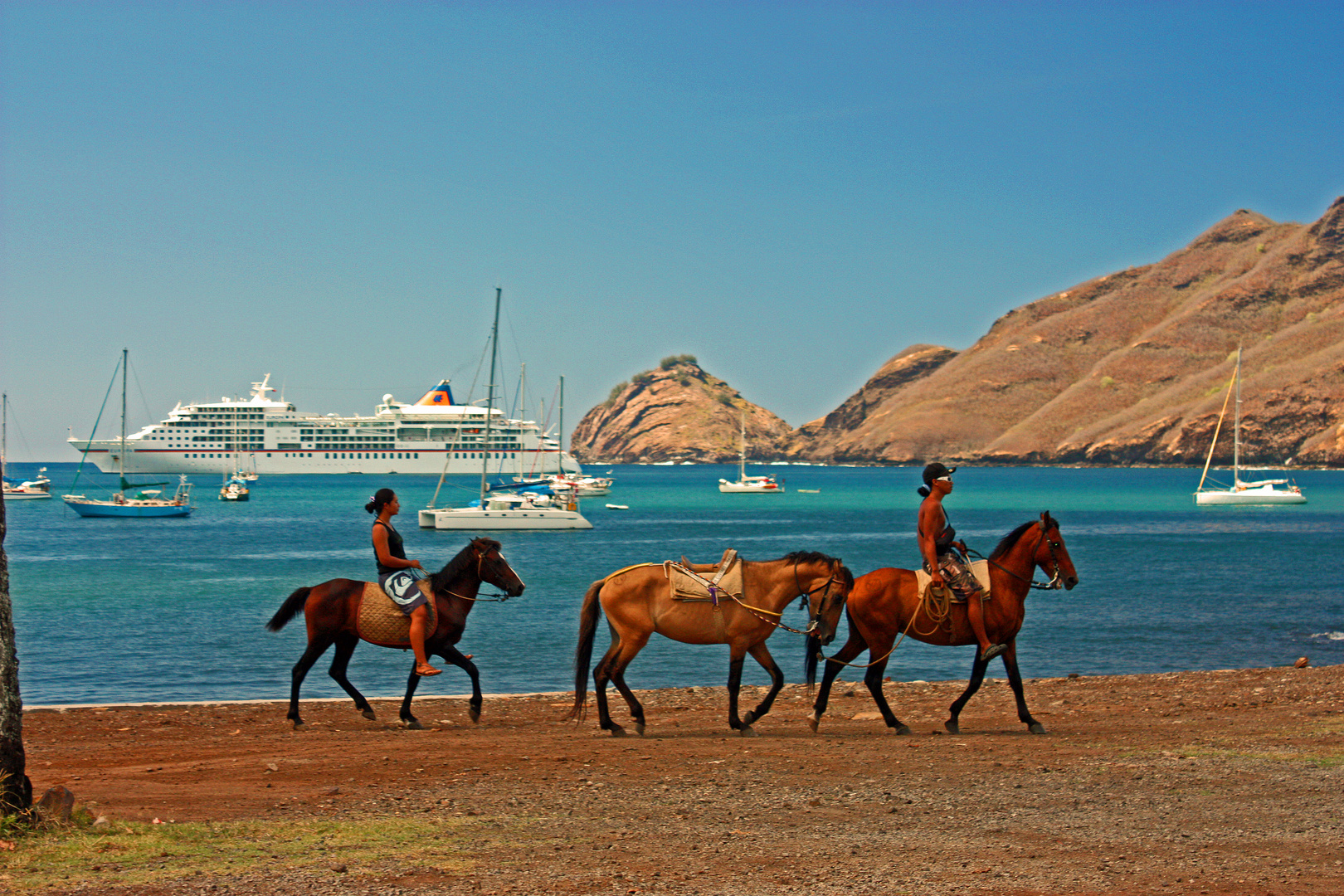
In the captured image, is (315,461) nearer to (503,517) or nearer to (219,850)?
(503,517)

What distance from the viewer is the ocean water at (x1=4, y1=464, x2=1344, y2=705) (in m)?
18.2

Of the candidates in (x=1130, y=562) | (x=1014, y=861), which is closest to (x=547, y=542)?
(x=1130, y=562)

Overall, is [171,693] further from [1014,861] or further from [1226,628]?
[1226,628]

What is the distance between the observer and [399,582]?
410 inches

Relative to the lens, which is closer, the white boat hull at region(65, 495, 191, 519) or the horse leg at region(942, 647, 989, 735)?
the horse leg at region(942, 647, 989, 735)

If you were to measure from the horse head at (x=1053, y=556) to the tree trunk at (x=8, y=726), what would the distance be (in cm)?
760

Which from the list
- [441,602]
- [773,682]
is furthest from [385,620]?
[773,682]

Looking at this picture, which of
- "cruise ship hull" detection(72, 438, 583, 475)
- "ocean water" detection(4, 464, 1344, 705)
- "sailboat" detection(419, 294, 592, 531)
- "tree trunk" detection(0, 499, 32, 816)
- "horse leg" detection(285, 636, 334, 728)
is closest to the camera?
"tree trunk" detection(0, 499, 32, 816)

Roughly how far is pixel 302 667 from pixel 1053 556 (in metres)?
6.82

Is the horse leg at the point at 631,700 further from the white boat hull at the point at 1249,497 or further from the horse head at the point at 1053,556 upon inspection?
the white boat hull at the point at 1249,497

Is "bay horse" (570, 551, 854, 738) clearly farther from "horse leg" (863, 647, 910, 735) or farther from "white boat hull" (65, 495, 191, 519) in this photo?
"white boat hull" (65, 495, 191, 519)

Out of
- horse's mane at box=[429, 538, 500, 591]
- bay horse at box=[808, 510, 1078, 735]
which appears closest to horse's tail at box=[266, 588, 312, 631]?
horse's mane at box=[429, 538, 500, 591]

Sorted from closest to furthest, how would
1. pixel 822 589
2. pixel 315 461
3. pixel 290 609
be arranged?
pixel 822 589, pixel 290 609, pixel 315 461

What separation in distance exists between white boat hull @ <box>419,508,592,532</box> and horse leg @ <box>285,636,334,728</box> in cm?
4832
